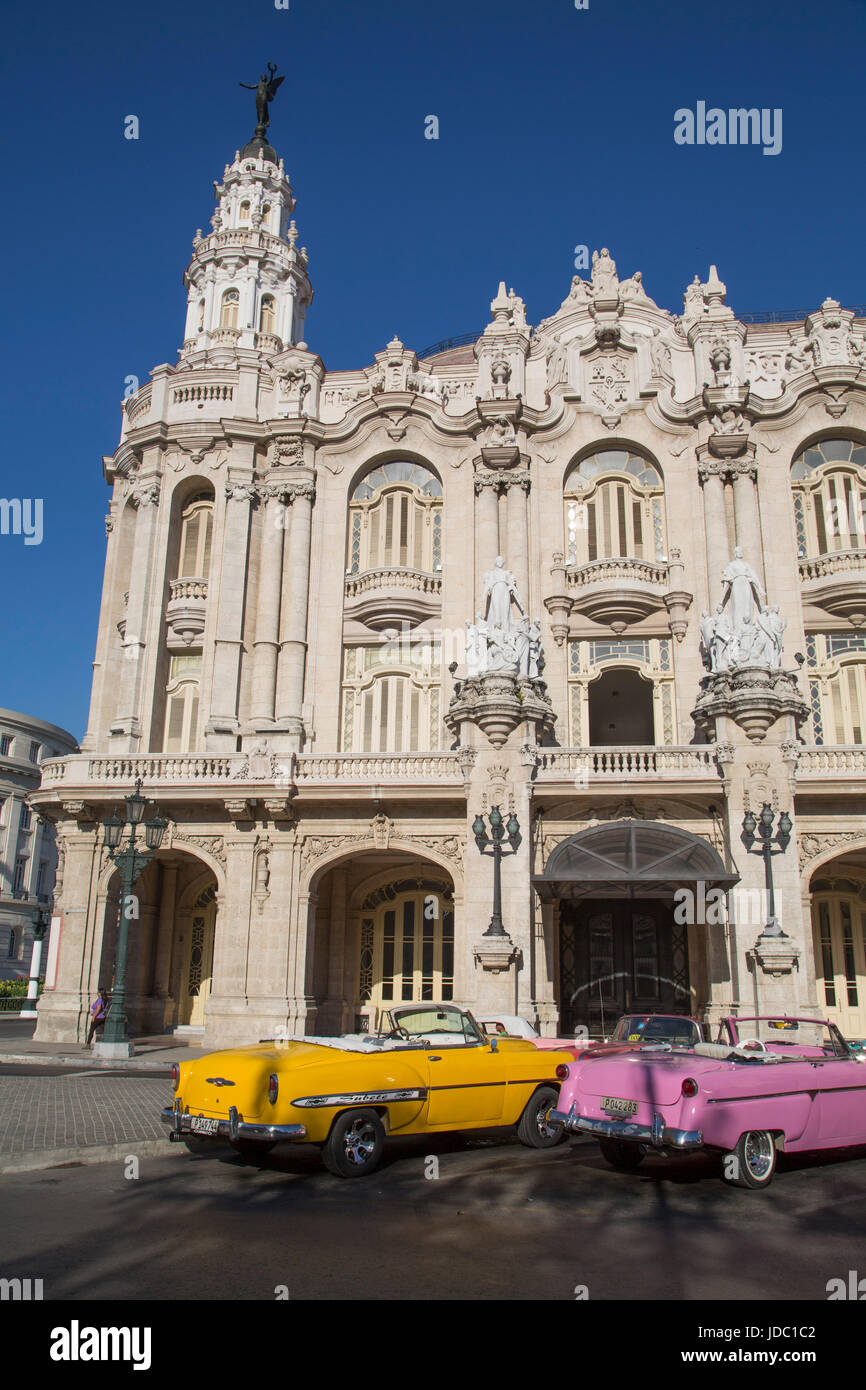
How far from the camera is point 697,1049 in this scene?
1191cm

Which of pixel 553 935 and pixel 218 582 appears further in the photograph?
pixel 218 582

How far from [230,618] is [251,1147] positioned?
19959 millimetres

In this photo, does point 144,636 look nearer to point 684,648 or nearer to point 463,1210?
point 684,648

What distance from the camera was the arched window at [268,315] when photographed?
135 feet

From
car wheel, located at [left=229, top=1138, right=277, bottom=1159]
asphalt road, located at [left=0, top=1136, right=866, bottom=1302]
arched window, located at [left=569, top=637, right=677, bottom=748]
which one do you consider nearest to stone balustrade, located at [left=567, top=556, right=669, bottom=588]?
arched window, located at [left=569, top=637, right=677, bottom=748]

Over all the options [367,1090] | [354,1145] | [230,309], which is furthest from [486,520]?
[354,1145]

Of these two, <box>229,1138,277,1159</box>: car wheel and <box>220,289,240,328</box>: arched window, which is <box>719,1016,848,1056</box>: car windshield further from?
<box>220,289,240,328</box>: arched window

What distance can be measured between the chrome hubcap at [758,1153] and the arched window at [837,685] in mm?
18578

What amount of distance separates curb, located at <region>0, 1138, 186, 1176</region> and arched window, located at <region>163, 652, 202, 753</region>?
18784 millimetres

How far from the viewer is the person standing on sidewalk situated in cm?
2320

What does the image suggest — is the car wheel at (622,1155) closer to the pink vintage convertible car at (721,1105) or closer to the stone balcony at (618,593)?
the pink vintage convertible car at (721,1105)

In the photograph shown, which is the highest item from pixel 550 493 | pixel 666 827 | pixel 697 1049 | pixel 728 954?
pixel 550 493
